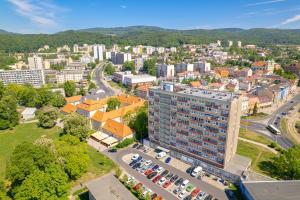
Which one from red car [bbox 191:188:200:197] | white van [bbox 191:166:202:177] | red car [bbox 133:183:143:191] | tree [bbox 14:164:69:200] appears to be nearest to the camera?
tree [bbox 14:164:69:200]

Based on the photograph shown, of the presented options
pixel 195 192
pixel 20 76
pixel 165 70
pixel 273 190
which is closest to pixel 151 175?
pixel 195 192

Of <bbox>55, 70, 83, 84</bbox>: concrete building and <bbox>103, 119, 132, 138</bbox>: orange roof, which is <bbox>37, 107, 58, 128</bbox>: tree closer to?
<bbox>103, 119, 132, 138</bbox>: orange roof

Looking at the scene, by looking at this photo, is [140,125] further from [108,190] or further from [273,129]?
[273,129]

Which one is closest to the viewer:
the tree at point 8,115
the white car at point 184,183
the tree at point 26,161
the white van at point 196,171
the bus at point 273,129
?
the tree at point 26,161

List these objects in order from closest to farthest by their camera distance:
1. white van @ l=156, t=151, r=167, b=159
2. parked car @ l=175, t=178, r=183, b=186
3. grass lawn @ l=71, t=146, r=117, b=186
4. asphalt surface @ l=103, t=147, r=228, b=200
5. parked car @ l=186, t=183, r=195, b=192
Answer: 1. asphalt surface @ l=103, t=147, r=228, b=200
2. parked car @ l=186, t=183, r=195, b=192
3. parked car @ l=175, t=178, r=183, b=186
4. grass lawn @ l=71, t=146, r=117, b=186
5. white van @ l=156, t=151, r=167, b=159

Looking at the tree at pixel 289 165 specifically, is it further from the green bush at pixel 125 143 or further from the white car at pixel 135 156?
the green bush at pixel 125 143

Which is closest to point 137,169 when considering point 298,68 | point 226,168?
point 226,168

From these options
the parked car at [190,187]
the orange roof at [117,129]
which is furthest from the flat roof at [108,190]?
the orange roof at [117,129]

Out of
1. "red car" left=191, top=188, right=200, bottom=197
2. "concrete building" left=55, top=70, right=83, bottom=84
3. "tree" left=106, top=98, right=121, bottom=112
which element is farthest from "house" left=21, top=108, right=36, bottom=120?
"red car" left=191, top=188, right=200, bottom=197
